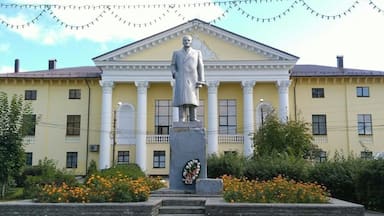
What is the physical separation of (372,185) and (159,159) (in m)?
26.8

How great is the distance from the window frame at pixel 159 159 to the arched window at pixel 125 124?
247cm

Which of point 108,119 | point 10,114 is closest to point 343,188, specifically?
point 10,114

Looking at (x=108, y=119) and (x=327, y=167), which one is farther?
(x=108, y=119)

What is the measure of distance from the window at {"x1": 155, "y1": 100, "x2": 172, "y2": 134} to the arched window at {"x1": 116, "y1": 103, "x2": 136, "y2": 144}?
91.5 inches

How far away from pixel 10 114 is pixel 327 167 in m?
15.6

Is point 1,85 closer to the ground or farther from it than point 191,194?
farther from it

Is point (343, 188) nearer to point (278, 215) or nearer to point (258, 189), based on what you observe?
point (258, 189)

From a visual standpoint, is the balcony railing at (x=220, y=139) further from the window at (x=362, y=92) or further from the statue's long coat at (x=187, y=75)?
the statue's long coat at (x=187, y=75)

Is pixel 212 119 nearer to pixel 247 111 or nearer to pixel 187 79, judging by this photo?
pixel 247 111

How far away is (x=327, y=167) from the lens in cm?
1923

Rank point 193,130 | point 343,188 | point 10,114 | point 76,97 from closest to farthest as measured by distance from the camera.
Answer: point 193,130
point 343,188
point 10,114
point 76,97

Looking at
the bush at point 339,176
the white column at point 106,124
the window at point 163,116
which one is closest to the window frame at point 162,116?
the window at point 163,116

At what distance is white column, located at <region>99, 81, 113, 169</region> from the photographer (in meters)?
39.7

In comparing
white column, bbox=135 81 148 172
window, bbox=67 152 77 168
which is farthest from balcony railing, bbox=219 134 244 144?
window, bbox=67 152 77 168
